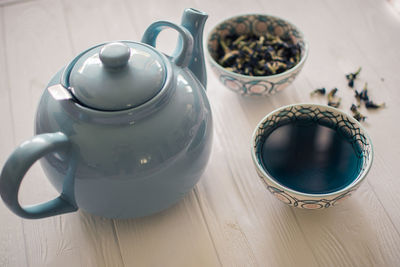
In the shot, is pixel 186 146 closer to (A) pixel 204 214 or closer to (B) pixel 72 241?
(A) pixel 204 214

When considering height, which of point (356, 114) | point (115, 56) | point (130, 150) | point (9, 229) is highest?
point (115, 56)

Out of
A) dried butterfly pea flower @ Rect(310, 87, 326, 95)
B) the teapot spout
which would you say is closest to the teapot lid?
the teapot spout

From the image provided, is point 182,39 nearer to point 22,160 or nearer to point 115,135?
point 115,135

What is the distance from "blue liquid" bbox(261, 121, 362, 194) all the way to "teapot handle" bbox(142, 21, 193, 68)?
8.8 inches

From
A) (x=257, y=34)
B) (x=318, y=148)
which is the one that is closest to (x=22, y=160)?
(x=318, y=148)

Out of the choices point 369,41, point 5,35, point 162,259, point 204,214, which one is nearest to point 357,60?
point 369,41

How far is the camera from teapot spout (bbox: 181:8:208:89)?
68 centimetres

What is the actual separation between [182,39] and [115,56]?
0.14m

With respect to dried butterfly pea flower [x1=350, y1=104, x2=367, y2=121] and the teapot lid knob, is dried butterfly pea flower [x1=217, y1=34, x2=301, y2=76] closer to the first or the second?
dried butterfly pea flower [x1=350, y1=104, x2=367, y2=121]

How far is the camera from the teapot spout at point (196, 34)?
0.68 meters

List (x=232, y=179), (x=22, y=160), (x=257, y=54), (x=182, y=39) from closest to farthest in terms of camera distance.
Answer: (x=22, y=160) < (x=182, y=39) < (x=232, y=179) < (x=257, y=54)

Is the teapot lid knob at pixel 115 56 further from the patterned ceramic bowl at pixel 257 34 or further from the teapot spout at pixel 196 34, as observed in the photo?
the patterned ceramic bowl at pixel 257 34

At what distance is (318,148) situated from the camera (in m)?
0.75

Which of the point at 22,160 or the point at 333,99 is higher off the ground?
the point at 22,160
